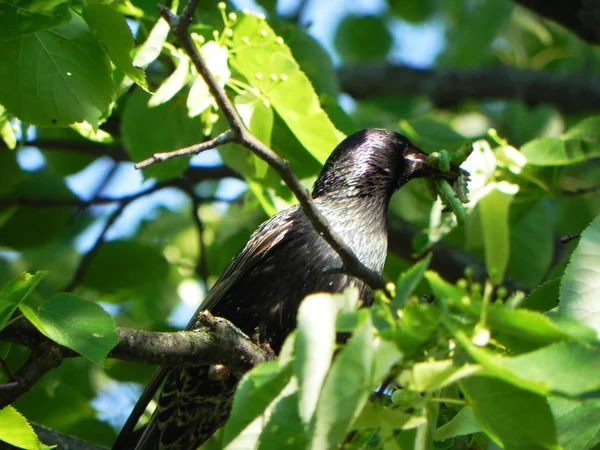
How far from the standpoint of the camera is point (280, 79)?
3553mm

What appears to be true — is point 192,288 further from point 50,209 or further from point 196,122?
point 196,122

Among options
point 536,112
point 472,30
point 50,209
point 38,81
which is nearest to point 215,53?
point 38,81

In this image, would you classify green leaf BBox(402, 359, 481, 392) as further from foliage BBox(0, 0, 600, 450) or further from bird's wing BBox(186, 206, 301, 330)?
bird's wing BBox(186, 206, 301, 330)

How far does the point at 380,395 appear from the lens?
7.63 feet

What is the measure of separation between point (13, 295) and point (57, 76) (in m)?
0.90

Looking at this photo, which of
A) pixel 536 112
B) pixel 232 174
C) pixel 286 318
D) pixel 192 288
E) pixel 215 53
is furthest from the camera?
pixel 536 112

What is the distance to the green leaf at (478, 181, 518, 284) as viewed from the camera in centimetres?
243

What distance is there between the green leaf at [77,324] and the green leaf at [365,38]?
7.06m

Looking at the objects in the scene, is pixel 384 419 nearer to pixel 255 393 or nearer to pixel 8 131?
pixel 255 393

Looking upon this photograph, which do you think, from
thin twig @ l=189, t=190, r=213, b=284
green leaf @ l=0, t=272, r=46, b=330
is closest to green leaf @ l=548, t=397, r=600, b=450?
green leaf @ l=0, t=272, r=46, b=330

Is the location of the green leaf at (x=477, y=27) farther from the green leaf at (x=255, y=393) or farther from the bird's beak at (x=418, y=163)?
the green leaf at (x=255, y=393)

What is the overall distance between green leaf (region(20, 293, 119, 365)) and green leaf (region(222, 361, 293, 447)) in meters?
0.48

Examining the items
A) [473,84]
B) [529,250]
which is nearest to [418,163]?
[529,250]

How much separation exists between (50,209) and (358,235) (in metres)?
2.13
